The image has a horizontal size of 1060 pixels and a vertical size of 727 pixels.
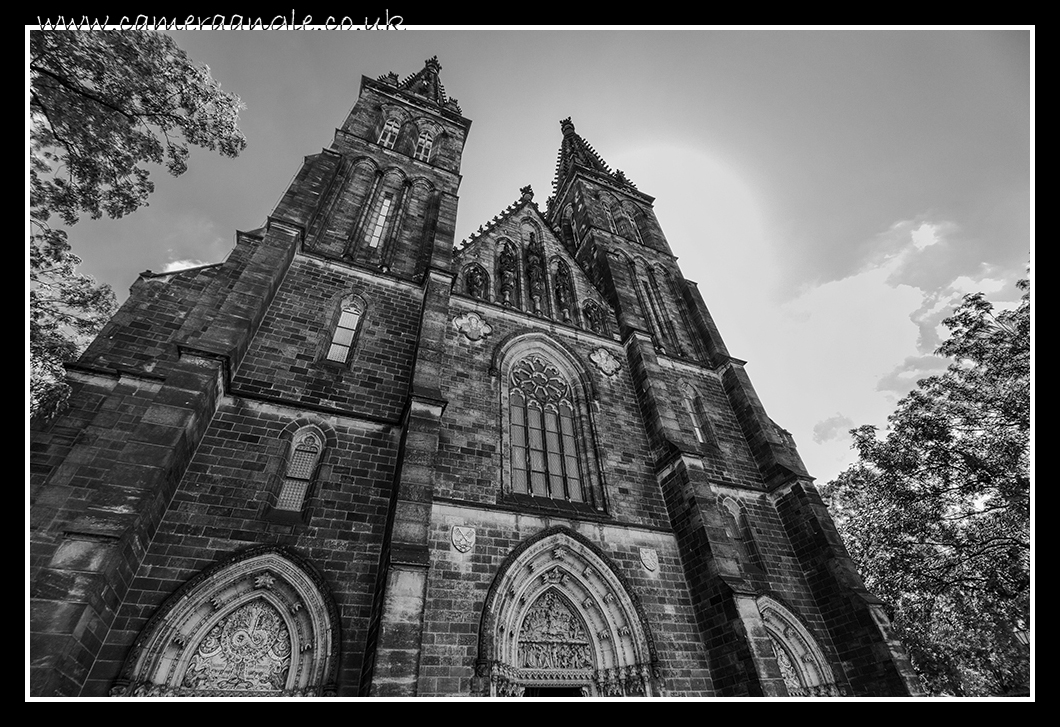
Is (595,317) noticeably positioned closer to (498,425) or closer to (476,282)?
(476,282)

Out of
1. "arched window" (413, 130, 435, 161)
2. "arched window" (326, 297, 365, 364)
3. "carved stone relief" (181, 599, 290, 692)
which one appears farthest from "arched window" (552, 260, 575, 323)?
"carved stone relief" (181, 599, 290, 692)

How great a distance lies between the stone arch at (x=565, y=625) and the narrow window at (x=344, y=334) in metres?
5.80

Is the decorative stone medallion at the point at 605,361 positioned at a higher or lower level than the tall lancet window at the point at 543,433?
higher

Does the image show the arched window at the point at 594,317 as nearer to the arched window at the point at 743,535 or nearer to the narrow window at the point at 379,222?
the arched window at the point at 743,535

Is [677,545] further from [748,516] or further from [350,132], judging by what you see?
[350,132]

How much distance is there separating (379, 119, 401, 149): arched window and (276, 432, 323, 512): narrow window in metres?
13.3

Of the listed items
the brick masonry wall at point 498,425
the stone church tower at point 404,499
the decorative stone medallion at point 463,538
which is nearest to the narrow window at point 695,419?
the stone church tower at point 404,499

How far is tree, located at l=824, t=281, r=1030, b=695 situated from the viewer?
1155 cm

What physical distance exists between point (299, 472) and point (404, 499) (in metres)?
2.23

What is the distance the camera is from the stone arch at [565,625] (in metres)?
8.12

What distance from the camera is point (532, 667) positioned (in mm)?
8328

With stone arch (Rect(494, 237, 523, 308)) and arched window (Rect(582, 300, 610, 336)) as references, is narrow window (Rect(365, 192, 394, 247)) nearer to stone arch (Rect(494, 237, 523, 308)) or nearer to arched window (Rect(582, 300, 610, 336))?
stone arch (Rect(494, 237, 523, 308))

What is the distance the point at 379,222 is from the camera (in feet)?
48.3

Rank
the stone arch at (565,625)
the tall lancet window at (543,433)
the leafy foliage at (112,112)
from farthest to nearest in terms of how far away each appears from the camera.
A: the tall lancet window at (543,433) → the stone arch at (565,625) → the leafy foliage at (112,112)
